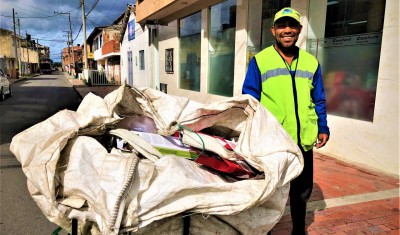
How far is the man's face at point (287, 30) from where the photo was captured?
2223 mm

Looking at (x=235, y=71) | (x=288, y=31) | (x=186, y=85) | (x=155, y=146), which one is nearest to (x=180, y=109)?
(x=155, y=146)

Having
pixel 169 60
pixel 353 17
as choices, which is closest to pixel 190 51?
pixel 169 60

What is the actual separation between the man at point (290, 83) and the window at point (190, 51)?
8874 mm

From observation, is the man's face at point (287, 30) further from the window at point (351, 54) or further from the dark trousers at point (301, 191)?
the window at point (351, 54)

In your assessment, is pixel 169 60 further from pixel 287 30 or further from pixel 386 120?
pixel 287 30

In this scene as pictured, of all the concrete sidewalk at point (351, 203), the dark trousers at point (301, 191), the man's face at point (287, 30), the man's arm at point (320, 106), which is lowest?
the concrete sidewalk at point (351, 203)

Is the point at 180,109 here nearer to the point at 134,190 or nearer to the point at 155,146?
the point at 155,146

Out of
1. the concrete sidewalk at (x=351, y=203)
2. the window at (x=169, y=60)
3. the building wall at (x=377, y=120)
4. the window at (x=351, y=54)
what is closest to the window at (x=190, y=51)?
the window at (x=169, y=60)

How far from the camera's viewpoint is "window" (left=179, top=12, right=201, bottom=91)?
1127 cm

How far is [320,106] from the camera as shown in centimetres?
245

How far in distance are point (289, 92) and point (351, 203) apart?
7.18 feet

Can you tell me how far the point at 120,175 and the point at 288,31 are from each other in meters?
1.58

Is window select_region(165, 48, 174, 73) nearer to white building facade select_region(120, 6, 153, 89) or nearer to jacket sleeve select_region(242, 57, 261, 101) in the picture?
white building facade select_region(120, 6, 153, 89)

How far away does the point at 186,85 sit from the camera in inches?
492
